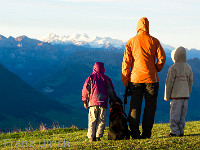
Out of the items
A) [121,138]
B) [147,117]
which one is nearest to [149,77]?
[147,117]

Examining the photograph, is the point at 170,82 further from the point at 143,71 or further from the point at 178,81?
the point at 143,71

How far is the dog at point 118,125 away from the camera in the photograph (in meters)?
7.96

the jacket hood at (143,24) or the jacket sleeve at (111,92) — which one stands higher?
the jacket hood at (143,24)

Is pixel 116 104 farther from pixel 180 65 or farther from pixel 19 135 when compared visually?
pixel 19 135

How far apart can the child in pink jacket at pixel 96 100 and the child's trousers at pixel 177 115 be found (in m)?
1.96

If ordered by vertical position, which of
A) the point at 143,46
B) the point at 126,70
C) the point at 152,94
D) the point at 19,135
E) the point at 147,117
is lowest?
the point at 19,135

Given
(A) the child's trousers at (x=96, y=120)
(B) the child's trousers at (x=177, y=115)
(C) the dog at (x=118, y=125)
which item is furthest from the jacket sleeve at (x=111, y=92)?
(B) the child's trousers at (x=177, y=115)

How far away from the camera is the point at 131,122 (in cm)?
796

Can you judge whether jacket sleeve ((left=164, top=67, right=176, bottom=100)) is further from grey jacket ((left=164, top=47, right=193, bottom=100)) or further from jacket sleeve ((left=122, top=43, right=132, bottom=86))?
jacket sleeve ((left=122, top=43, right=132, bottom=86))

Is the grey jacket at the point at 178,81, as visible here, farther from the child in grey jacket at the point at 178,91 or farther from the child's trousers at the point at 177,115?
the child's trousers at the point at 177,115

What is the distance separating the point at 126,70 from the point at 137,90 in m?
0.62

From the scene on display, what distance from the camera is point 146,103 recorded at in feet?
26.0

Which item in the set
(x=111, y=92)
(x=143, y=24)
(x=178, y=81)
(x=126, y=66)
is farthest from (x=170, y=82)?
(x=143, y=24)

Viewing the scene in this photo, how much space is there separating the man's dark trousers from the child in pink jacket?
2.50 ft
